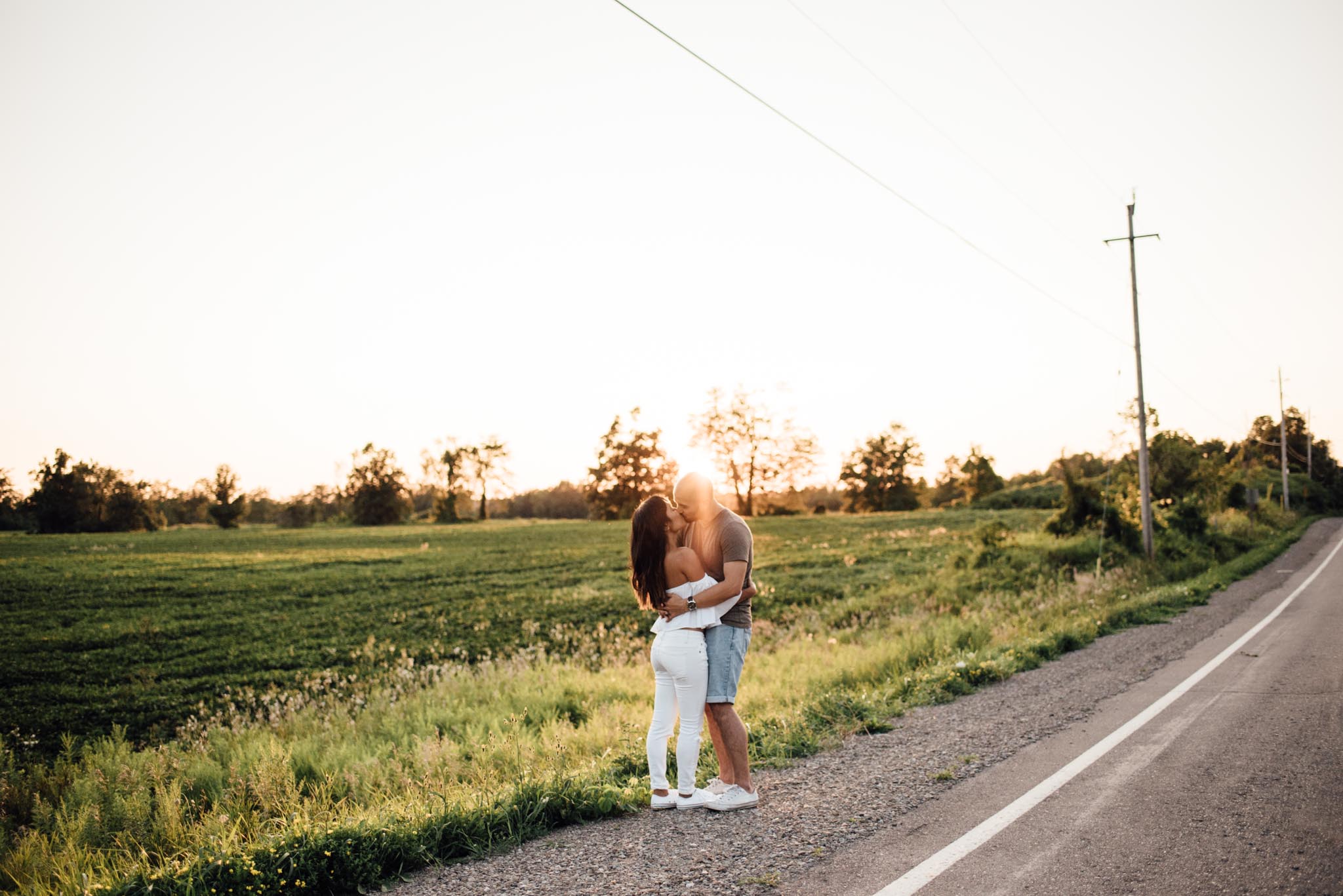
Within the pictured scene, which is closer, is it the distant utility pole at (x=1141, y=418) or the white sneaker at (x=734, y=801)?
the white sneaker at (x=734, y=801)

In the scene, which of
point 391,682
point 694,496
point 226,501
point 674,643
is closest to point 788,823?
point 674,643

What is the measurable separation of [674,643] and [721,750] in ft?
2.82

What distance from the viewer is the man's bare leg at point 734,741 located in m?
5.08

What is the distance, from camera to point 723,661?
202 inches

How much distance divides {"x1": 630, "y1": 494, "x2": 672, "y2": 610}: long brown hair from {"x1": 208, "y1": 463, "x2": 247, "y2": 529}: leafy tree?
66571mm

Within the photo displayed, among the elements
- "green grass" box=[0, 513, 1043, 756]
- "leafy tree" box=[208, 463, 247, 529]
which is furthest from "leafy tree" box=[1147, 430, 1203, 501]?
"leafy tree" box=[208, 463, 247, 529]

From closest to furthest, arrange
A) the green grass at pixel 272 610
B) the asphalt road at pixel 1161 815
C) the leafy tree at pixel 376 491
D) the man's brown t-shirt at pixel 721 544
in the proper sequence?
the asphalt road at pixel 1161 815 → the man's brown t-shirt at pixel 721 544 → the green grass at pixel 272 610 → the leafy tree at pixel 376 491

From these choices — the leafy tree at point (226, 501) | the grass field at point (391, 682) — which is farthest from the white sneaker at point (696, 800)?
the leafy tree at point (226, 501)

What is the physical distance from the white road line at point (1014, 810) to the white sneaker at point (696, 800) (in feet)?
4.84

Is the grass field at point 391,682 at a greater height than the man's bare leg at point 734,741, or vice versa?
the man's bare leg at point 734,741

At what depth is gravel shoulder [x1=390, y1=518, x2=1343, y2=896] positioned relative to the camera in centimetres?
401

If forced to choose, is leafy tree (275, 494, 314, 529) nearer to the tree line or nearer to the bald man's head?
the tree line

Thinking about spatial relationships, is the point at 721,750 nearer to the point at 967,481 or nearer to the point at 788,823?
the point at 788,823

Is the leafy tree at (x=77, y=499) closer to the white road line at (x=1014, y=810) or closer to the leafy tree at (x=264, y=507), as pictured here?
the white road line at (x=1014, y=810)
